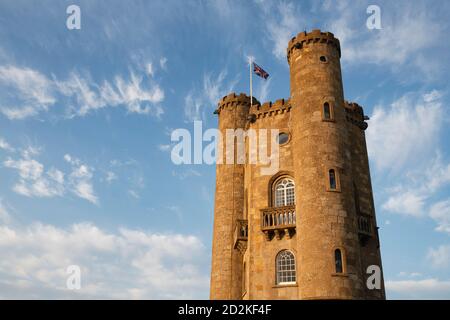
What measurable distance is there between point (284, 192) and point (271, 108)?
6.97 m

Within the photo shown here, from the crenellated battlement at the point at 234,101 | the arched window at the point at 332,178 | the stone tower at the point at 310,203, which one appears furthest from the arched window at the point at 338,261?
the crenellated battlement at the point at 234,101

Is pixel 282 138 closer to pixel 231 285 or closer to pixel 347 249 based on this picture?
pixel 347 249

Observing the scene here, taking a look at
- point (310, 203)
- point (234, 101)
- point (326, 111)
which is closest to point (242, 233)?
point (310, 203)

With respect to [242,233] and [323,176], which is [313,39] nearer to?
[323,176]

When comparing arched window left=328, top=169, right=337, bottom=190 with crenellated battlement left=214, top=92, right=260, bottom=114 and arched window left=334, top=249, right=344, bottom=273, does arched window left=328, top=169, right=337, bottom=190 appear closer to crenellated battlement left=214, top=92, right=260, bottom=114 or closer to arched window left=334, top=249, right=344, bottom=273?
arched window left=334, top=249, right=344, bottom=273

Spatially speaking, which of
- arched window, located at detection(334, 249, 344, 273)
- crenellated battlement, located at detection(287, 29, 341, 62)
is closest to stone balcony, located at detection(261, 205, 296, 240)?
arched window, located at detection(334, 249, 344, 273)

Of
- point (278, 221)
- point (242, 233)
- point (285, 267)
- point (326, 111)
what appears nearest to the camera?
point (285, 267)

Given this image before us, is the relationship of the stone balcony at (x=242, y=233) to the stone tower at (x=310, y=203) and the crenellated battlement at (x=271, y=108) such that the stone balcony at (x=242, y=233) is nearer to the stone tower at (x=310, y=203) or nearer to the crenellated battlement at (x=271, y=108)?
the stone tower at (x=310, y=203)

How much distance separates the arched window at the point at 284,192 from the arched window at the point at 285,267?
3473 millimetres

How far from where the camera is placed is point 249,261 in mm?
29297

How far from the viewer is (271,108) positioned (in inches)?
1332

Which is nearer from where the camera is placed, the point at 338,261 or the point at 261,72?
the point at 338,261
